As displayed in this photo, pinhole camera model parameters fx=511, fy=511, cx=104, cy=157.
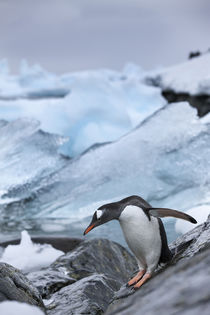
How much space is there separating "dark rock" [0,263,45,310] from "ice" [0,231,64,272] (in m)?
2.28

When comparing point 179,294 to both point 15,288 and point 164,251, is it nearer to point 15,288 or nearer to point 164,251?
point 164,251

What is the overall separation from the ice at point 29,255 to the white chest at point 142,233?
2790 mm

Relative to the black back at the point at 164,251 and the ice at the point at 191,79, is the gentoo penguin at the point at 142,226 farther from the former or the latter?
the ice at the point at 191,79

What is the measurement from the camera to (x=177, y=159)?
7.67m

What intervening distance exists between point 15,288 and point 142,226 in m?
0.77

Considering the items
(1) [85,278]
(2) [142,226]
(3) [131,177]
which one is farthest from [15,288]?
(3) [131,177]

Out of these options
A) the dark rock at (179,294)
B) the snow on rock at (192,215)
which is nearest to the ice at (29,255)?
the snow on rock at (192,215)

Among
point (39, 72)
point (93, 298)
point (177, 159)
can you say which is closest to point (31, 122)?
point (177, 159)

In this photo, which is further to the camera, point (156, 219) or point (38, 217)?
point (38, 217)

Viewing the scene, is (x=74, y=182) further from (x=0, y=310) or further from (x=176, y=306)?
(x=176, y=306)

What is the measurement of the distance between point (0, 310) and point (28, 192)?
20.0 ft

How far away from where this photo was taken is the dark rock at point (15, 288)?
2.61 meters

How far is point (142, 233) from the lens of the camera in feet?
8.22

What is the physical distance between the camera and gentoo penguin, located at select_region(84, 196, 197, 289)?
248 centimetres
